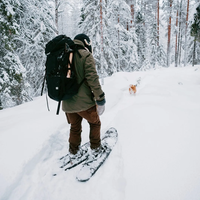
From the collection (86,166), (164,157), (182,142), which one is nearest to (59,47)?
(86,166)

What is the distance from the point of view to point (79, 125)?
2.77 meters

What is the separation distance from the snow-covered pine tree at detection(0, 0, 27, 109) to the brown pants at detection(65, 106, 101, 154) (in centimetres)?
574

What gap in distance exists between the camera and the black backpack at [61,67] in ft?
6.92

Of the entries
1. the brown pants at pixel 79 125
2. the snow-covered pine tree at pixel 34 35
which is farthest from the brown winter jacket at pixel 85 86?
the snow-covered pine tree at pixel 34 35

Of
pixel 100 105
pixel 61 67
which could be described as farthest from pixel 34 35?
pixel 100 105

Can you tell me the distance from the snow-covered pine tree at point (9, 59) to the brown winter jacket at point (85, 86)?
5.94 m

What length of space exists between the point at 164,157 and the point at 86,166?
1528 millimetres

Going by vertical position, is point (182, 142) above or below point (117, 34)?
below

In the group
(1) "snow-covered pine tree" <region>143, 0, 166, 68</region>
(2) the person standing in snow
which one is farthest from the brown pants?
(1) "snow-covered pine tree" <region>143, 0, 166, 68</region>

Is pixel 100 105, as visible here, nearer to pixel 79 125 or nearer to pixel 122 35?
pixel 79 125

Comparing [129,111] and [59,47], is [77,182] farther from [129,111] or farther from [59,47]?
[129,111]

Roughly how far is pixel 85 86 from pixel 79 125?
881 mm

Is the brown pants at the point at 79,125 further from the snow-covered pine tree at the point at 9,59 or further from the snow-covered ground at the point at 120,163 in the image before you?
the snow-covered pine tree at the point at 9,59

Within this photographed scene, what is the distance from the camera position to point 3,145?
2.85m
